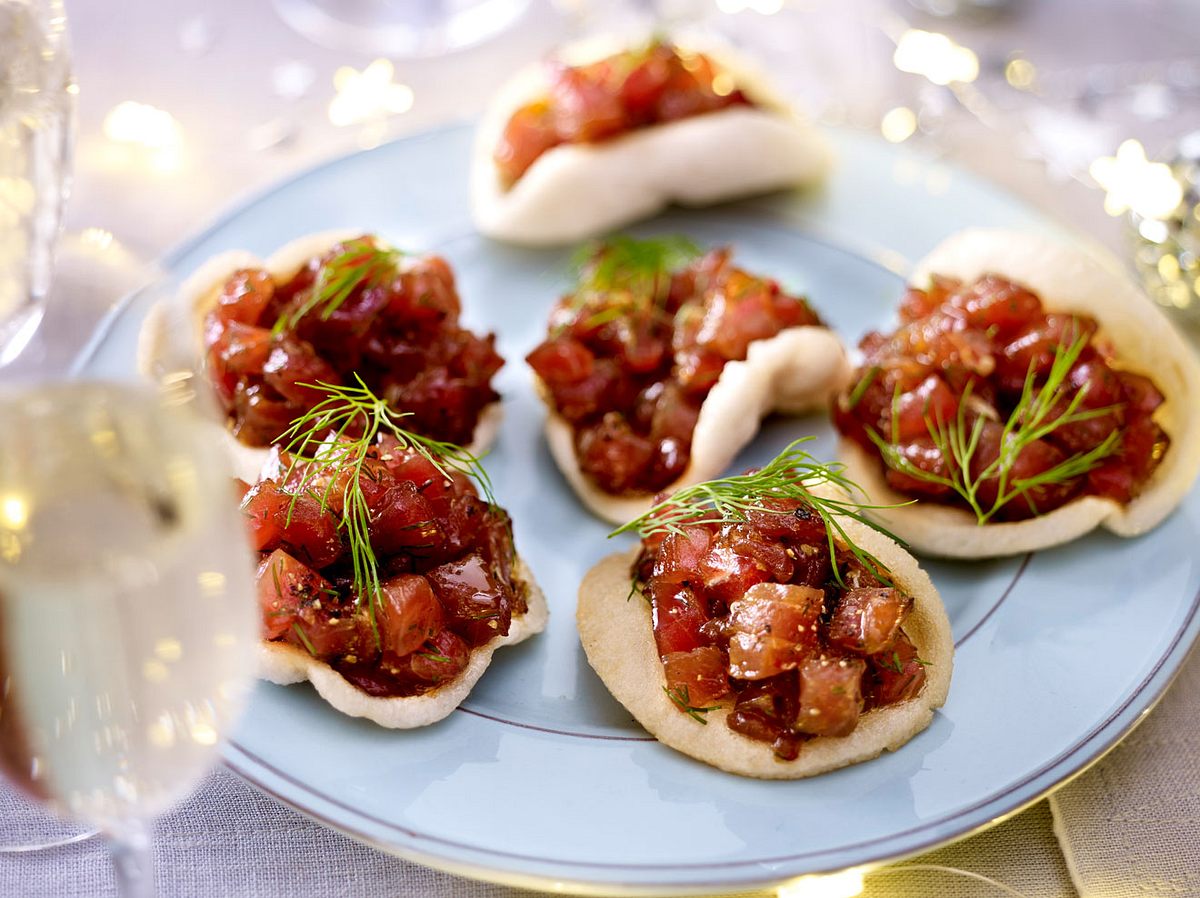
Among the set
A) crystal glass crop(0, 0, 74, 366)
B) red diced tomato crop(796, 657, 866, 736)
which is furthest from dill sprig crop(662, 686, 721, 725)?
crystal glass crop(0, 0, 74, 366)

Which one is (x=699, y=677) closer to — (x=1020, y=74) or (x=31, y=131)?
(x=31, y=131)

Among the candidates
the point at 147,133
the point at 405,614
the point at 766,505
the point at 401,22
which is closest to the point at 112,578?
the point at 405,614

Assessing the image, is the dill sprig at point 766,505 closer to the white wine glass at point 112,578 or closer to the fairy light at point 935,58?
the white wine glass at point 112,578

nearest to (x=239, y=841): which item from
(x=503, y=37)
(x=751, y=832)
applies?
(x=751, y=832)

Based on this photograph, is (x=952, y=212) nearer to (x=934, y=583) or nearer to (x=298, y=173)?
(x=934, y=583)

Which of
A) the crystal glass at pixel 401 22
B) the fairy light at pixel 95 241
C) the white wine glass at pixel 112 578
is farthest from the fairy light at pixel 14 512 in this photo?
the crystal glass at pixel 401 22

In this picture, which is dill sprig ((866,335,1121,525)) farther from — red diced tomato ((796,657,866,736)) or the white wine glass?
the white wine glass
